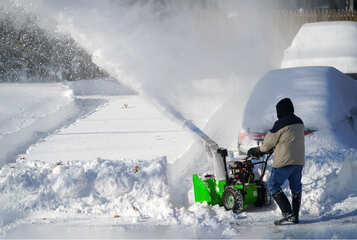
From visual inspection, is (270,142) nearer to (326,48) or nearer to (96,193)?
(96,193)

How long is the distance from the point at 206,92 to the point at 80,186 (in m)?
9.42

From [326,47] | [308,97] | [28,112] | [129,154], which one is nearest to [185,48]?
[28,112]

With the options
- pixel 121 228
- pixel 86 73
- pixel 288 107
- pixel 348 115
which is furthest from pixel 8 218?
pixel 86 73

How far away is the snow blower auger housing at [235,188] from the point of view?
5.84 m

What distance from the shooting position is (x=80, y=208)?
21.6ft

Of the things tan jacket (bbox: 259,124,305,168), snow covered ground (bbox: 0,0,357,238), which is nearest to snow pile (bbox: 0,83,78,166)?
snow covered ground (bbox: 0,0,357,238)

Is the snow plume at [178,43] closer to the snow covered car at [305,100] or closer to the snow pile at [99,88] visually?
the snow pile at [99,88]

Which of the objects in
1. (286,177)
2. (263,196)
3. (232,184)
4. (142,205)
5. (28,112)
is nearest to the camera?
(286,177)

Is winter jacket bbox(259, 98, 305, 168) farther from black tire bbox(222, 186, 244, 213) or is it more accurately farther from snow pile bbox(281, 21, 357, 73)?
snow pile bbox(281, 21, 357, 73)

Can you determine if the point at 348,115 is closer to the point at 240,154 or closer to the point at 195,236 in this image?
the point at 240,154

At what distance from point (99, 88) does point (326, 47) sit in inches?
395

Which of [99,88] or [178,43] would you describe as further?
[178,43]

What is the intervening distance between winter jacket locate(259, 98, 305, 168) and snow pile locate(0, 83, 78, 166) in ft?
18.8

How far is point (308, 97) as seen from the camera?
7402mm
